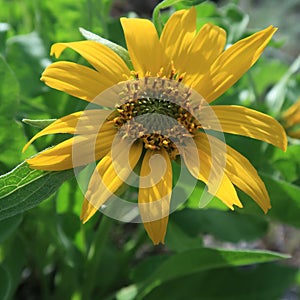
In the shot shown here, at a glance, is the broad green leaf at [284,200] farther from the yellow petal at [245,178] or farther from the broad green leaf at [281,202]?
the yellow petal at [245,178]

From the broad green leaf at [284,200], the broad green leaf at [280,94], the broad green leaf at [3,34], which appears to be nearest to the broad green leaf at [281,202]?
the broad green leaf at [284,200]

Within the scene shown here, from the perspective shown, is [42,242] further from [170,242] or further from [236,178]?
[236,178]

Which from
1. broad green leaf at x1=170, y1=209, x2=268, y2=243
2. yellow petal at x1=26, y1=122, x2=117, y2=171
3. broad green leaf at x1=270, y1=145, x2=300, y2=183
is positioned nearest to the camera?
yellow petal at x1=26, y1=122, x2=117, y2=171

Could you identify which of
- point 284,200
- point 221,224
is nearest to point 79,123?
point 284,200

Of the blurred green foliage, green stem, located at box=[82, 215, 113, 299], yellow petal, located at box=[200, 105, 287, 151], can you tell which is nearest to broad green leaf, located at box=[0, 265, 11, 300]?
the blurred green foliage

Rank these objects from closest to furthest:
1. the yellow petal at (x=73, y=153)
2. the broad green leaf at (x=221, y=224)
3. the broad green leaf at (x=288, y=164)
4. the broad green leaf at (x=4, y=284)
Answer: the yellow petal at (x=73, y=153)
the broad green leaf at (x=4, y=284)
the broad green leaf at (x=288, y=164)
the broad green leaf at (x=221, y=224)

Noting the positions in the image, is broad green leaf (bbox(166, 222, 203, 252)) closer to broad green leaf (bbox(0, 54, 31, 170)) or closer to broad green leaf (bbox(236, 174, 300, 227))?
broad green leaf (bbox(236, 174, 300, 227))

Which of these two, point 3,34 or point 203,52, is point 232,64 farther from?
point 3,34
